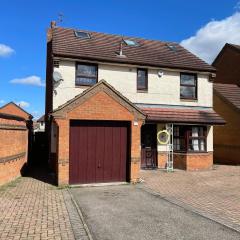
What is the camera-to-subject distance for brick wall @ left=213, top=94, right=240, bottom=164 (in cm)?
2234

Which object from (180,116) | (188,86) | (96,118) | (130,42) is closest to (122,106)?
(96,118)

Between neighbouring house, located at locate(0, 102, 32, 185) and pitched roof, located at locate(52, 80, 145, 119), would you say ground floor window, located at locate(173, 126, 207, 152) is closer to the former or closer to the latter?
pitched roof, located at locate(52, 80, 145, 119)

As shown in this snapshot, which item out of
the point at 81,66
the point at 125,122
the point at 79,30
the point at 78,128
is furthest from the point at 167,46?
the point at 78,128

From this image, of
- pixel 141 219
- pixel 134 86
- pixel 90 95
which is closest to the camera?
pixel 141 219

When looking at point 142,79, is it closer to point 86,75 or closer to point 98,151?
point 86,75

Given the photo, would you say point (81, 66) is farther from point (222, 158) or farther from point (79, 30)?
point (222, 158)

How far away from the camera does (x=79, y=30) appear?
21859 millimetres

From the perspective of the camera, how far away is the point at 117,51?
2019cm

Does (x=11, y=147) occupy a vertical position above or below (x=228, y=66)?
below

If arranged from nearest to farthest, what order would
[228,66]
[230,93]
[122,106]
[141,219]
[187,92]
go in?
[141,219], [122,106], [187,92], [230,93], [228,66]

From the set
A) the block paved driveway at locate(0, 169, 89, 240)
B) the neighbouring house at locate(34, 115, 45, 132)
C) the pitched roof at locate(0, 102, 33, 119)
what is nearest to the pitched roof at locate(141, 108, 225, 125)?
the block paved driveway at locate(0, 169, 89, 240)

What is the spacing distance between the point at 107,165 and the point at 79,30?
10.8m

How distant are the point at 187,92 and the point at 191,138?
290cm

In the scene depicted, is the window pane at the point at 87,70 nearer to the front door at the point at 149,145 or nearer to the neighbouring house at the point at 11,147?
the neighbouring house at the point at 11,147
